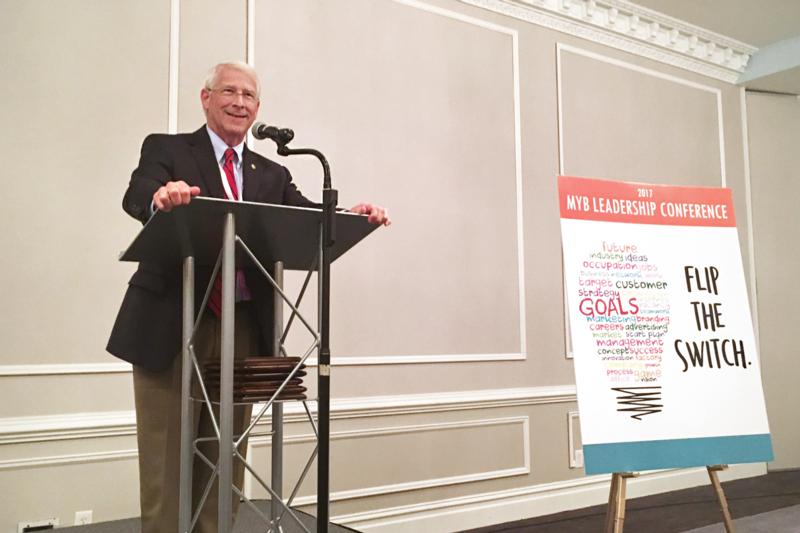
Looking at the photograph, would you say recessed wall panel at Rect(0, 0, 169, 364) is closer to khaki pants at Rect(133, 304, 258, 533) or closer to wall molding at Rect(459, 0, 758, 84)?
khaki pants at Rect(133, 304, 258, 533)

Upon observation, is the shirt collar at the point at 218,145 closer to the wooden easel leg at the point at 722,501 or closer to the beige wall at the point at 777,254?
the wooden easel leg at the point at 722,501

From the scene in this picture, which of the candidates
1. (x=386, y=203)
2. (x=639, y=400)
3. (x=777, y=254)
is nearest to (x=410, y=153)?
(x=386, y=203)

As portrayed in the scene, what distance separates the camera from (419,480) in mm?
3561

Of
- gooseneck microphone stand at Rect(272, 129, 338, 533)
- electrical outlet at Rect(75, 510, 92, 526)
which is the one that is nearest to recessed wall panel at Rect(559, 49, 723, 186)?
gooseneck microphone stand at Rect(272, 129, 338, 533)

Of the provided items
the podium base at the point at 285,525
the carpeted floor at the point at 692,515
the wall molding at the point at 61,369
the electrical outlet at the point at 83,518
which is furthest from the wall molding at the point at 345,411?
the carpeted floor at the point at 692,515

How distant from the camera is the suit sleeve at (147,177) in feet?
5.29

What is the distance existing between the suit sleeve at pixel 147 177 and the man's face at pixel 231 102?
6.1 inches

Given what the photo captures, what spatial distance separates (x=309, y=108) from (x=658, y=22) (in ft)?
9.24

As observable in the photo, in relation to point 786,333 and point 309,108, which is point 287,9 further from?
point 786,333

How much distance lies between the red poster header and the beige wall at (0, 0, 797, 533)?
122 centimetres

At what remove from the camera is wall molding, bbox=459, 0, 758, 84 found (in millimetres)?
4285

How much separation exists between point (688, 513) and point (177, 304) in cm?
337

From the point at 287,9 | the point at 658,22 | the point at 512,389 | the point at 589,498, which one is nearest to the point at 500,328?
the point at 512,389

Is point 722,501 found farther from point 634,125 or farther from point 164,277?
point 634,125
